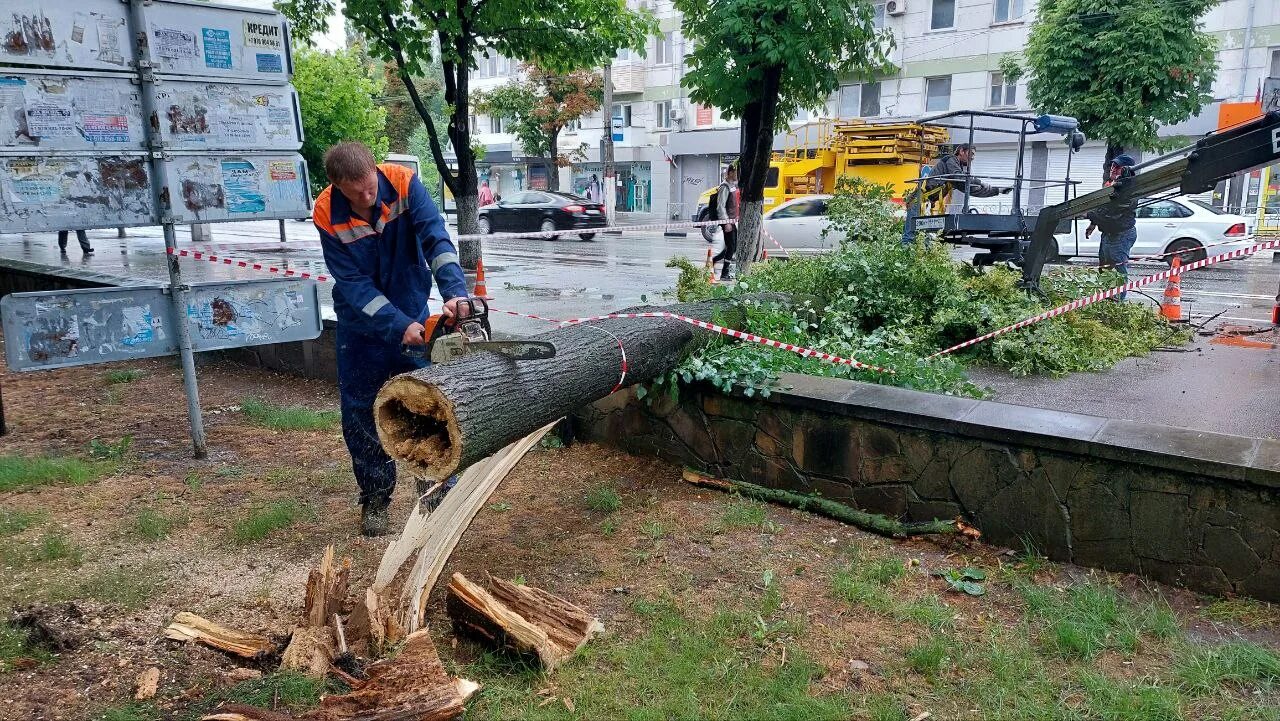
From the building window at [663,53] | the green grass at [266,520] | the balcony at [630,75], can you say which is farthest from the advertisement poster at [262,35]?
the balcony at [630,75]

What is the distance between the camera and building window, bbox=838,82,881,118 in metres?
30.0

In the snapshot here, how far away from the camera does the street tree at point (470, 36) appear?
1077cm

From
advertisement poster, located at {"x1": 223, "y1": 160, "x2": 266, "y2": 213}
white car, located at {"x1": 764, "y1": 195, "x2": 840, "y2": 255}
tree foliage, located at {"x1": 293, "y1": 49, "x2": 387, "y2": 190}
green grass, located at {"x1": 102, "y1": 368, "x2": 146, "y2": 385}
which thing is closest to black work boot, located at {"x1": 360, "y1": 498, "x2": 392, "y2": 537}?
advertisement poster, located at {"x1": 223, "y1": 160, "x2": 266, "y2": 213}

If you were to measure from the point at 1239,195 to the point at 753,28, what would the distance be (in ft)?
69.1

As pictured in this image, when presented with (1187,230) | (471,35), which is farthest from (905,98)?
(471,35)

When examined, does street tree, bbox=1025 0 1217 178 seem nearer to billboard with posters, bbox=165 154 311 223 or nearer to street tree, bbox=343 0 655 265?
street tree, bbox=343 0 655 265

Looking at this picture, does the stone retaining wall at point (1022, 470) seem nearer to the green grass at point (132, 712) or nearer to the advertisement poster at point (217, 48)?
the green grass at point (132, 712)

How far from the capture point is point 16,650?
2990mm

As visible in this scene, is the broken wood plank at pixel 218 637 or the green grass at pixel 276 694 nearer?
the green grass at pixel 276 694

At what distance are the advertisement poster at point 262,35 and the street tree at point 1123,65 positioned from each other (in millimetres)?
17082

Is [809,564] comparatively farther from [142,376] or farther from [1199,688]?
[142,376]

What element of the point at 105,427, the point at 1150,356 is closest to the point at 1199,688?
the point at 1150,356

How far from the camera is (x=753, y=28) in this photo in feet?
27.2

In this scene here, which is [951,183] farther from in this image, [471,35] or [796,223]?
[796,223]
